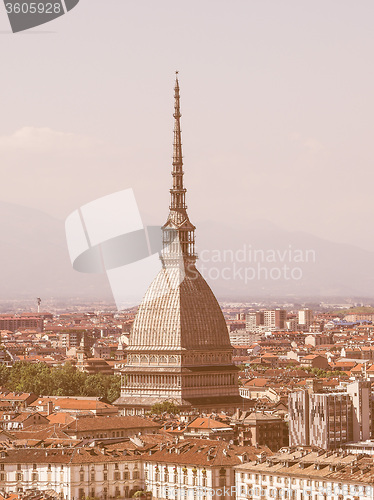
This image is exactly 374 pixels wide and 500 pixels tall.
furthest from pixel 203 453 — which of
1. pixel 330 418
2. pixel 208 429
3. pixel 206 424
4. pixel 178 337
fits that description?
pixel 178 337

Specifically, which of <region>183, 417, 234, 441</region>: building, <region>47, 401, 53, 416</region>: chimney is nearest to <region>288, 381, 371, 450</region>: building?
<region>183, 417, 234, 441</region>: building

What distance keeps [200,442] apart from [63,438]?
9800 millimetres

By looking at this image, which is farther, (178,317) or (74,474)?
(178,317)

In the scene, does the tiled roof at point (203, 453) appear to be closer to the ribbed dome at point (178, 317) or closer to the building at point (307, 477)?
the building at point (307, 477)

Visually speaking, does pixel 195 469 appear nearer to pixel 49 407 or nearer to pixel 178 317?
pixel 49 407

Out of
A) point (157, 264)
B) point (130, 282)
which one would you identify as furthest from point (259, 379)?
point (157, 264)

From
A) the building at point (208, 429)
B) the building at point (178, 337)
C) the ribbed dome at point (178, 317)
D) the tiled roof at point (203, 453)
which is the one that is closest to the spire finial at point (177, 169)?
the building at point (178, 337)

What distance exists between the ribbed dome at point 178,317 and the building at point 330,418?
3098 cm

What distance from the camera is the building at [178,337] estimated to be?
127 meters

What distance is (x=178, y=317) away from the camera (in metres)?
130

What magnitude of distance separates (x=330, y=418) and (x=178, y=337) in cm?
3358

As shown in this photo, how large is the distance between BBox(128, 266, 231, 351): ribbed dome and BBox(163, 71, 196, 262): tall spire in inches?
52.9

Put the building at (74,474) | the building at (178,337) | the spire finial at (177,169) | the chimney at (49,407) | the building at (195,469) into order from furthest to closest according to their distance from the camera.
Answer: the spire finial at (177,169)
the building at (178,337)
the chimney at (49,407)
the building at (74,474)
the building at (195,469)

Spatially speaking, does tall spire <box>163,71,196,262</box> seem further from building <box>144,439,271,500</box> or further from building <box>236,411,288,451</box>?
building <box>144,439,271,500</box>
